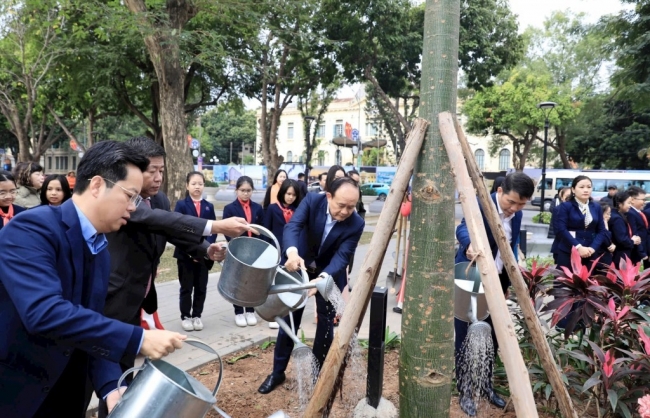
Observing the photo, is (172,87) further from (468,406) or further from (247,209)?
(468,406)

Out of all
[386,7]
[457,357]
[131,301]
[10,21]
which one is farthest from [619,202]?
[10,21]

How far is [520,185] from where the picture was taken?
312 cm

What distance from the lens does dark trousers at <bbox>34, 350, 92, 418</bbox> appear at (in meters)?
1.68

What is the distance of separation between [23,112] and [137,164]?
2471 cm

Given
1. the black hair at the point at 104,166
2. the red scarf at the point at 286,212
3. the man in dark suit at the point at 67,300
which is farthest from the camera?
the red scarf at the point at 286,212

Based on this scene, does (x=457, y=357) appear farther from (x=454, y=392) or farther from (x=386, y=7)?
(x=386, y=7)

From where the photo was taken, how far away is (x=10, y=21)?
15.2 m

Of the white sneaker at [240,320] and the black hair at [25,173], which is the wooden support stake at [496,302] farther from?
the black hair at [25,173]

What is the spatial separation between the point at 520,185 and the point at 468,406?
55.5 inches

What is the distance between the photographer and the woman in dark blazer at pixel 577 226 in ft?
16.5

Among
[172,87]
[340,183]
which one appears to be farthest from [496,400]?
[172,87]

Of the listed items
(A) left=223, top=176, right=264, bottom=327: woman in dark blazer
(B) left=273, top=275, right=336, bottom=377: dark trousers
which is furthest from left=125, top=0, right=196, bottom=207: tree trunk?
(B) left=273, top=275, right=336, bottom=377: dark trousers

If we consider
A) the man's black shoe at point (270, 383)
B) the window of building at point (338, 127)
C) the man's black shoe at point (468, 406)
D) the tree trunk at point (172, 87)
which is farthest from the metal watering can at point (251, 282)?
the window of building at point (338, 127)

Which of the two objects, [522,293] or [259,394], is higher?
[522,293]
